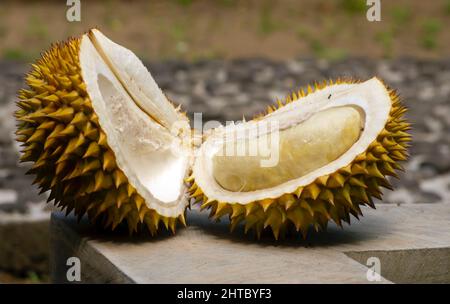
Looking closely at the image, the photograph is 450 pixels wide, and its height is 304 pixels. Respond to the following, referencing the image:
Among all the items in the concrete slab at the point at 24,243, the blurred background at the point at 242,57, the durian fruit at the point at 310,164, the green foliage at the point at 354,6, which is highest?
the green foliage at the point at 354,6

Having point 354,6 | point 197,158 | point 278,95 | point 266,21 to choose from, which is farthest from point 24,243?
point 354,6

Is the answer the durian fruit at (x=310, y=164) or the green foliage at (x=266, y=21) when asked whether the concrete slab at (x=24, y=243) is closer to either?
the durian fruit at (x=310, y=164)

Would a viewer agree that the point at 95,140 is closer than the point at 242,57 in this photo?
Yes

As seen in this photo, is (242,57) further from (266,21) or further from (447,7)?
(447,7)

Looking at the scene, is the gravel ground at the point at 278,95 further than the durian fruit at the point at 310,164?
Yes

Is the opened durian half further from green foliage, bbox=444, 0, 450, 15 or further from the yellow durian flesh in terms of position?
green foliage, bbox=444, 0, 450, 15

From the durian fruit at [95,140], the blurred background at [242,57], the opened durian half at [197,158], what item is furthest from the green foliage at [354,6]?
the durian fruit at [95,140]
